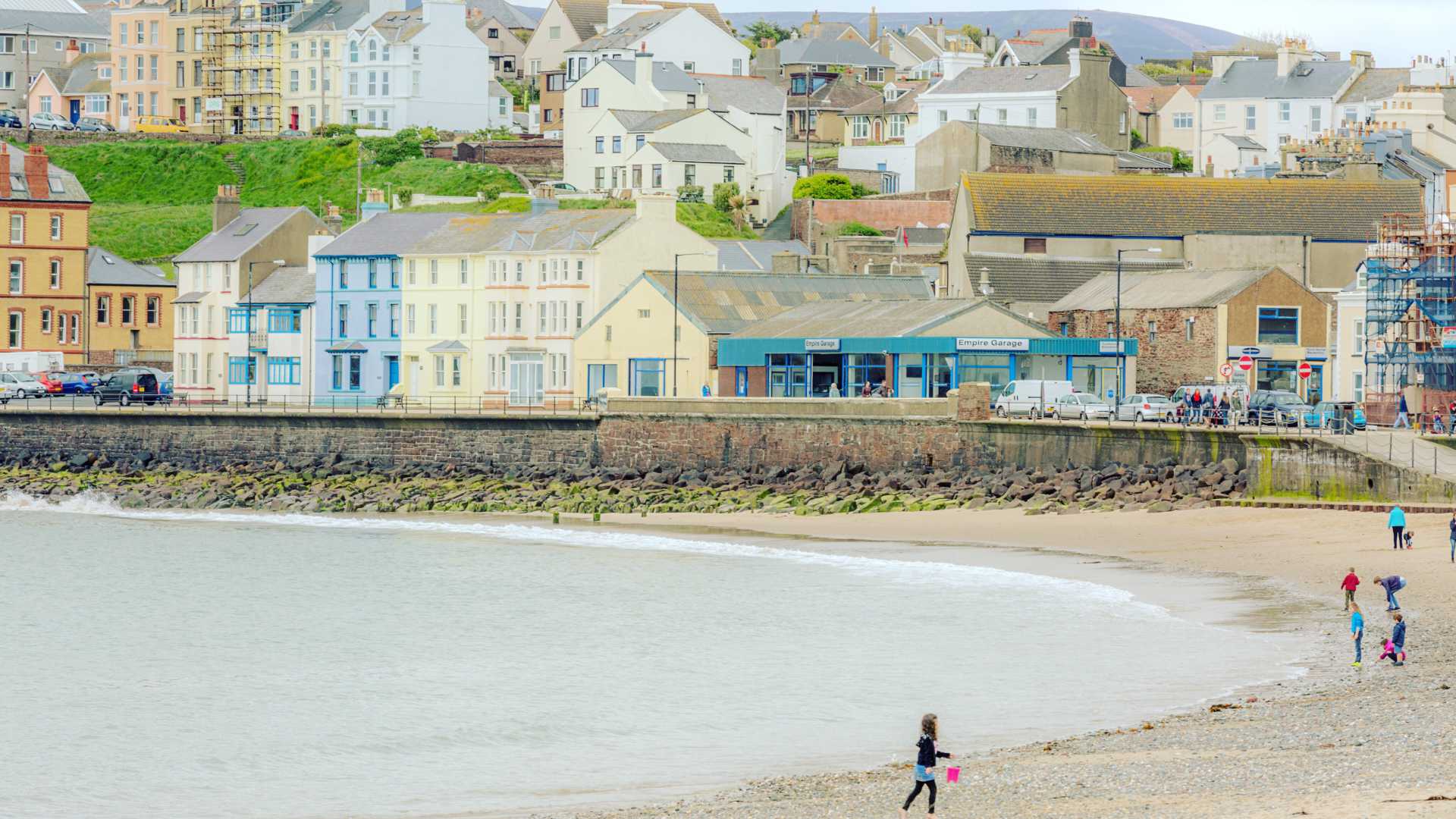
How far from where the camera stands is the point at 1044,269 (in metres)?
76.3

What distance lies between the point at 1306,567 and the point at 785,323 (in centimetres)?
3170

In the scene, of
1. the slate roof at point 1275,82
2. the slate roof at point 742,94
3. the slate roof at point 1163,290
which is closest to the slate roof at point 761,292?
the slate roof at point 1163,290

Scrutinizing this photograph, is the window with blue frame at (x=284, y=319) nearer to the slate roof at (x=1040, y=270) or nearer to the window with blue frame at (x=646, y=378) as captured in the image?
the window with blue frame at (x=646, y=378)

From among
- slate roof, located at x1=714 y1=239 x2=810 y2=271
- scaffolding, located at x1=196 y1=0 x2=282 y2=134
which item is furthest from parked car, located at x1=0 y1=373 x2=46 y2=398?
scaffolding, located at x1=196 y1=0 x2=282 y2=134

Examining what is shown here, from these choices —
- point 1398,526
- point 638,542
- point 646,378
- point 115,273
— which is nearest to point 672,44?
point 115,273

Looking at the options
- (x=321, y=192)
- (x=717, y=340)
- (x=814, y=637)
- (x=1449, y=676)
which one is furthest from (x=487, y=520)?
(x=321, y=192)

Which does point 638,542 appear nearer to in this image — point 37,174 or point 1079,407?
point 1079,407

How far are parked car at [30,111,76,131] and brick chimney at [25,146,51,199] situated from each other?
1106 inches

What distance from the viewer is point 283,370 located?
8112 cm

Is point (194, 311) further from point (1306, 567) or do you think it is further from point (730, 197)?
point (1306, 567)

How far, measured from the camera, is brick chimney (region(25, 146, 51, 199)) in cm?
8944

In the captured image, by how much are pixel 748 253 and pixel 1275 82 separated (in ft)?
138

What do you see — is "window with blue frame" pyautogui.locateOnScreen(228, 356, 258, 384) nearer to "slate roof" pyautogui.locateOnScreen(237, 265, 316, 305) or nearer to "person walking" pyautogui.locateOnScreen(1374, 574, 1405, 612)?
"slate roof" pyautogui.locateOnScreen(237, 265, 316, 305)

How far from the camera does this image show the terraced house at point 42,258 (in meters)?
88.2
